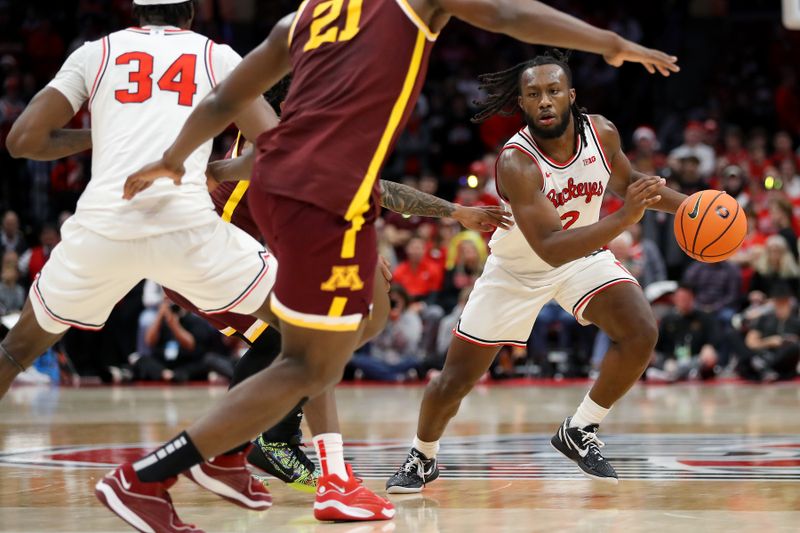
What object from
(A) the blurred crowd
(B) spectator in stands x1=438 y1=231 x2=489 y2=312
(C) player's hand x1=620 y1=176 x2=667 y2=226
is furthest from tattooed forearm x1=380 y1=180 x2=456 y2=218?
(B) spectator in stands x1=438 y1=231 x2=489 y2=312

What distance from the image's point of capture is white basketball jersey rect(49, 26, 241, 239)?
4.59m

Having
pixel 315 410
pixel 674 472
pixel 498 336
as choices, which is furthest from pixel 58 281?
pixel 674 472

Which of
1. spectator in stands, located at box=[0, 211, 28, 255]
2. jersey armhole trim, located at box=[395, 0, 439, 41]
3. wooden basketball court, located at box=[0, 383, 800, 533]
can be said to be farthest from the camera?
spectator in stands, located at box=[0, 211, 28, 255]

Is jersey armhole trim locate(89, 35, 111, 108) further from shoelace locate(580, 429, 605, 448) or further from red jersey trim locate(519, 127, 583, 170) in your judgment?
shoelace locate(580, 429, 605, 448)

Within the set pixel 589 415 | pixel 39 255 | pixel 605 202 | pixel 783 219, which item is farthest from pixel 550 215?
pixel 39 255

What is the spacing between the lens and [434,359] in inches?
573

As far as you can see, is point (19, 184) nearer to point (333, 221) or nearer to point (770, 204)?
point (770, 204)

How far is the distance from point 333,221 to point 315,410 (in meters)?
1.15

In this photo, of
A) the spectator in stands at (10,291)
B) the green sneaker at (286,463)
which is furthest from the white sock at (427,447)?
the spectator in stands at (10,291)

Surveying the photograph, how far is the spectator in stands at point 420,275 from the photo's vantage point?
1535 cm

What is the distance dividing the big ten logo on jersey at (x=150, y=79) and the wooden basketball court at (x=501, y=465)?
1.70m

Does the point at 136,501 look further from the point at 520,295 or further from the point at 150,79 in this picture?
the point at 520,295

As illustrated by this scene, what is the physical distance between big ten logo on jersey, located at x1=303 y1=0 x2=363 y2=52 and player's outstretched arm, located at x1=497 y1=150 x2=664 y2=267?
5.24 ft

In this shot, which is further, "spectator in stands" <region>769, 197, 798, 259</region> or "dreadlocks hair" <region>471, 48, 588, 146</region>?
"spectator in stands" <region>769, 197, 798, 259</region>
